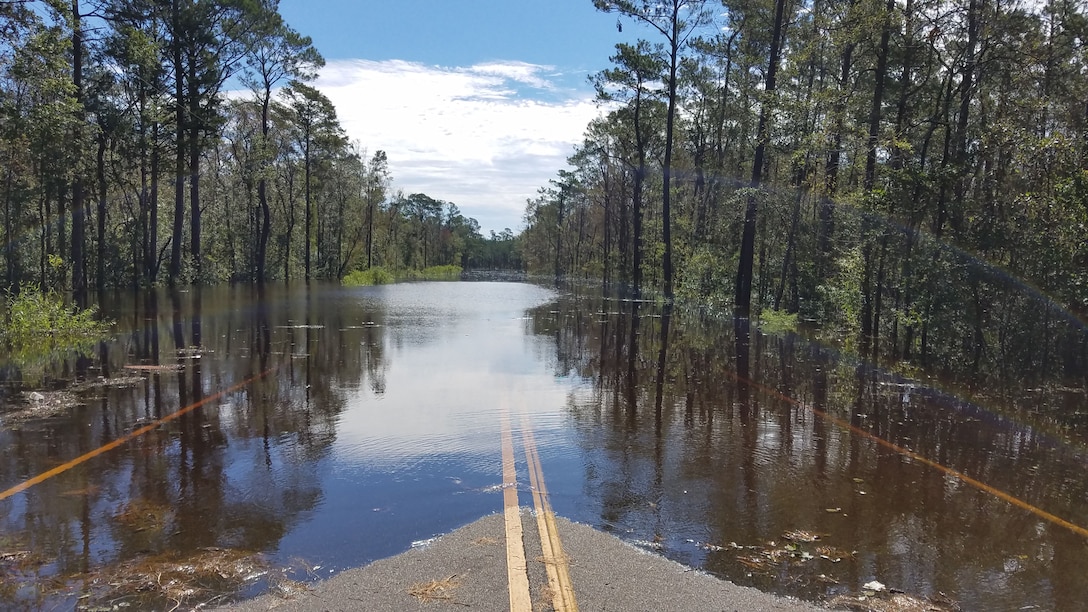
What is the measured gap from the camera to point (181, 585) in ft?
12.0

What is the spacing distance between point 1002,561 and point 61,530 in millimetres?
6303

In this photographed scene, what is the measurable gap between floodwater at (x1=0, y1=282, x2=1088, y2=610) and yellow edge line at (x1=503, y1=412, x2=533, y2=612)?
0.18 m

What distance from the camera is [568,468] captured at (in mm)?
5969

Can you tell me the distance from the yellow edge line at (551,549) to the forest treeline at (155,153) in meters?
12.2

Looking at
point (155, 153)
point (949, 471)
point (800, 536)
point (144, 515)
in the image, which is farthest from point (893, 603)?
point (155, 153)

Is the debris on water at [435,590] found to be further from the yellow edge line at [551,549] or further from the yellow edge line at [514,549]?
the yellow edge line at [551,549]

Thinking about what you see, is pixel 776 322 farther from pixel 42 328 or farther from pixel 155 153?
pixel 155 153

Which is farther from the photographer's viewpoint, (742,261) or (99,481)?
(742,261)

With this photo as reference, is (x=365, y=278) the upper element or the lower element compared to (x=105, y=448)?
upper

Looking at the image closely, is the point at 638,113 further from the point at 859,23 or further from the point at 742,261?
the point at 859,23

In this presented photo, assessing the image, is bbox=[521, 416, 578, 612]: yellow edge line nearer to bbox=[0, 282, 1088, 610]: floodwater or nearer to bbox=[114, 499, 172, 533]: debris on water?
bbox=[0, 282, 1088, 610]: floodwater

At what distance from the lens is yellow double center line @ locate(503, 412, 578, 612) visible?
353 cm

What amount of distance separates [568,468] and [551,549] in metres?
1.81

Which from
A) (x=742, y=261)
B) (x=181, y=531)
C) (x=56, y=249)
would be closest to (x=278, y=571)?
(x=181, y=531)
